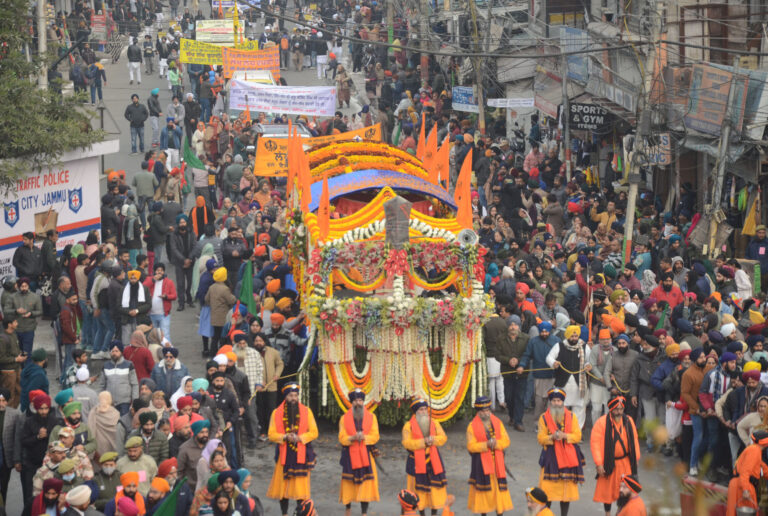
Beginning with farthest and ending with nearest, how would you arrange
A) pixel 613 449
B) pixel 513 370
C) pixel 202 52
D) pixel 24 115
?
pixel 202 52 < pixel 24 115 < pixel 513 370 < pixel 613 449

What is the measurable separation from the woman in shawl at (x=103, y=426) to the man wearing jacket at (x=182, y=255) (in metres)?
7.74

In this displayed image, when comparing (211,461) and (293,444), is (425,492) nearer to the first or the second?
Result: (293,444)

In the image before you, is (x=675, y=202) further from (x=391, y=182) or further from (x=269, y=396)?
(x=269, y=396)

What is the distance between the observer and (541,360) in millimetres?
16625

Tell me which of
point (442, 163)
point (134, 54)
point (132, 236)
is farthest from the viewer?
point (134, 54)

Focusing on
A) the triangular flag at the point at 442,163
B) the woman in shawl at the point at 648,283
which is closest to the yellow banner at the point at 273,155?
the triangular flag at the point at 442,163

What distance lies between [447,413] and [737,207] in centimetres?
794

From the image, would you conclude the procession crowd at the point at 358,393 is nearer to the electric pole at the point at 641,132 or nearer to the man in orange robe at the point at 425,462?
the man in orange robe at the point at 425,462

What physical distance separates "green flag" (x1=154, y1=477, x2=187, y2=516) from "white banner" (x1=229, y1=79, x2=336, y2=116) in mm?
18328

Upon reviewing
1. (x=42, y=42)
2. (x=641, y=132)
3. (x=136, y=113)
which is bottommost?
(x=136, y=113)

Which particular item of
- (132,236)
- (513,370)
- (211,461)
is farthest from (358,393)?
(132,236)

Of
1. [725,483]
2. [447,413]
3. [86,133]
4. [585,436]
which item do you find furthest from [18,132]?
[725,483]

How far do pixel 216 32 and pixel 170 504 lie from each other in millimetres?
30072

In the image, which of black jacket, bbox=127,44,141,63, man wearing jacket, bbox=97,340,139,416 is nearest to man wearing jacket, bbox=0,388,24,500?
man wearing jacket, bbox=97,340,139,416
